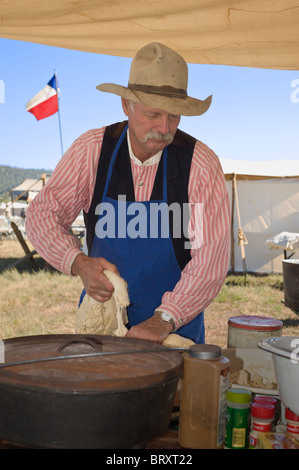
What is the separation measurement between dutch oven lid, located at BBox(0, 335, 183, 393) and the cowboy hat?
1.03m

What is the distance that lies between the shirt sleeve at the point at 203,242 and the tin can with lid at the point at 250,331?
0.68 ft

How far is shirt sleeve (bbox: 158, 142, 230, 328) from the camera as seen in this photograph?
205 centimetres

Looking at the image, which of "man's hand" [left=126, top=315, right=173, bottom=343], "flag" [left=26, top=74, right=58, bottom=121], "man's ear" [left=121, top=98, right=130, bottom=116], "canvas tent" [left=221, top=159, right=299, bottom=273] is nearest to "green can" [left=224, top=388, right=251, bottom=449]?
"man's hand" [left=126, top=315, right=173, bottom=343]

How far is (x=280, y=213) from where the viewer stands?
11703 millimetres

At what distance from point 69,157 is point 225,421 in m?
1.52

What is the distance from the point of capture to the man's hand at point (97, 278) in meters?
1.94

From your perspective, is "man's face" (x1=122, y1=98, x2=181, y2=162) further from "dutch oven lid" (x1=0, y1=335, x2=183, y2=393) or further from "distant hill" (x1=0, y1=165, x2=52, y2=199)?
"distant hill" (x1=0, y1=165, x2=52, y2=199)

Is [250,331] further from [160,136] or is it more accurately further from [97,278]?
[160,136]

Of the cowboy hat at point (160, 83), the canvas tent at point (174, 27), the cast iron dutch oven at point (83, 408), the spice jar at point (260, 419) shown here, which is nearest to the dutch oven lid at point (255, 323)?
the spice jar at point (260, 419)

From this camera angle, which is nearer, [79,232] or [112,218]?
[112,218]

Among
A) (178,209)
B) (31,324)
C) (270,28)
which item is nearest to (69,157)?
(178,209)

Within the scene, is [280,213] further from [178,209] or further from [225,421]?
[225,421]

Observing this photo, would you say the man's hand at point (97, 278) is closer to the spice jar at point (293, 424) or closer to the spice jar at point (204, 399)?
the spice jar at point (204, 399)

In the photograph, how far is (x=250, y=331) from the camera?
1879 mm
